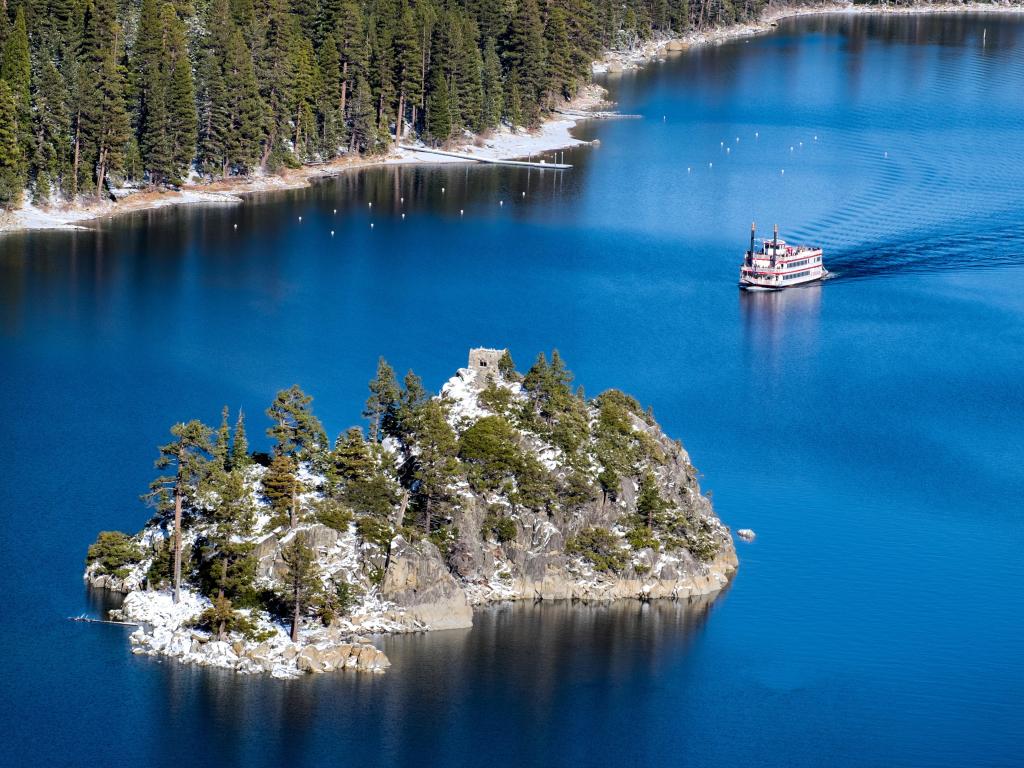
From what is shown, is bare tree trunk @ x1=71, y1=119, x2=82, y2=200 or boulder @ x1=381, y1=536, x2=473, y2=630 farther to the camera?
bare tree trunk @ x1=71, y1=119, x2=82, y2=200

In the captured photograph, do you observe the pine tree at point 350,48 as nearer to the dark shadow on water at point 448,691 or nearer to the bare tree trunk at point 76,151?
the bare tree trunk at point 76,151

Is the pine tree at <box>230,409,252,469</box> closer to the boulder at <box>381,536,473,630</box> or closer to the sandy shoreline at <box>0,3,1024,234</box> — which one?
the boulder at <box>381,536,473,630</box>

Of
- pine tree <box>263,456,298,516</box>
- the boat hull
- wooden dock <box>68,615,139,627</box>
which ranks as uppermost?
the boat hull

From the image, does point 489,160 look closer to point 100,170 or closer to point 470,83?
point 470,83

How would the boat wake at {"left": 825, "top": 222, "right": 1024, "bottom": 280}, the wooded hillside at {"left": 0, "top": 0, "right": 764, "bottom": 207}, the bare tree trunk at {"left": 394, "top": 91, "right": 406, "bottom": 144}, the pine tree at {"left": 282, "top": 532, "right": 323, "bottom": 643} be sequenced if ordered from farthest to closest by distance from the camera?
the bare tree trunk at {"left": 394, "top": 91, "right": 406, "bottom": 144} < the wooded hillside at {"left": 0, "top": 0, "right": 764, "bottom": 207} < the boat wake at {"left": 825, "top": 222, "right": 1024, "bottom": 280} < the pine tree at {"left": 282, "top": 532, "right": 323, "bottom": 643}

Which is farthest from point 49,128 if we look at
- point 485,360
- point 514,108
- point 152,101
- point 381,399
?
point 381,399

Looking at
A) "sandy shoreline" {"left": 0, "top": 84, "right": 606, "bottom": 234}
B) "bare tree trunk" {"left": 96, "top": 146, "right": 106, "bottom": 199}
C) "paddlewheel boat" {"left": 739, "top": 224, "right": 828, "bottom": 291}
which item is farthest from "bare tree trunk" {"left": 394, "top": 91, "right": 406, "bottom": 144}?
"paddlewheel boat" {"left": 739, "top": 224, "right": 828, "bottom": 291}
